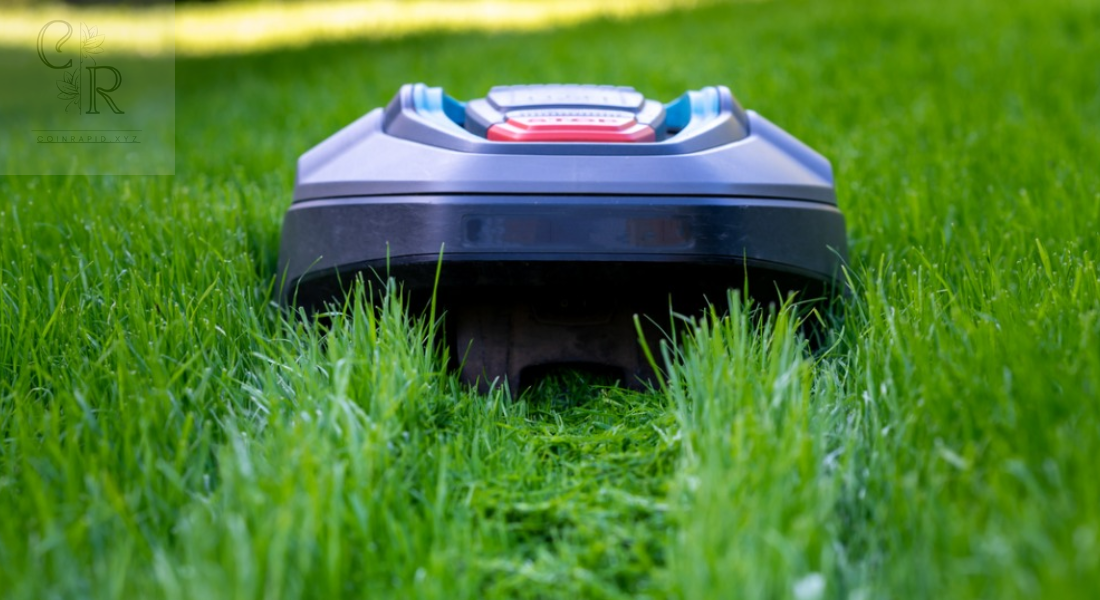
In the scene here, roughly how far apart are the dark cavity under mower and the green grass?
81 millimetres

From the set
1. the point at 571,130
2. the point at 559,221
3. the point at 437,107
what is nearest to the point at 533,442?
the point at 559,221

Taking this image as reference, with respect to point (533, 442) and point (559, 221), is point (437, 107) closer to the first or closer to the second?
point (559, 221)

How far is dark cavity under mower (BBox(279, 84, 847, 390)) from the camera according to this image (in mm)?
1603

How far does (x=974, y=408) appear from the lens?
1234 mm

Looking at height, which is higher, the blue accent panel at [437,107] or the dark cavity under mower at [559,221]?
the blue accent panel at [437,107]

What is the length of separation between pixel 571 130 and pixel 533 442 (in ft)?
1.74

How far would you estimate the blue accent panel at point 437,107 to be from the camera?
1845mm

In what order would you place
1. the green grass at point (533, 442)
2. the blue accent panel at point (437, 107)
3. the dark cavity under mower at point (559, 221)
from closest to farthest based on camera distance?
the green grass at point (533, 442) → the dark cavity under mower at point (559, 221) → the blue accent panel at point (437, 107)

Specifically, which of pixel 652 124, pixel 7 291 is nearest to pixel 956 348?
pixel 652 124

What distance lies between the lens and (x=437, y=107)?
1.92m

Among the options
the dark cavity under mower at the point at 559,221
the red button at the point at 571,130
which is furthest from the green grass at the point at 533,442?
the red button at the point at 571,130

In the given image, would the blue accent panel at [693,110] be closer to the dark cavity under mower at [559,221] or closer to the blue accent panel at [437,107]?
the dark cavity under mower at [559,221]

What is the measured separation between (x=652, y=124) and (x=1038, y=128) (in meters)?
1.96

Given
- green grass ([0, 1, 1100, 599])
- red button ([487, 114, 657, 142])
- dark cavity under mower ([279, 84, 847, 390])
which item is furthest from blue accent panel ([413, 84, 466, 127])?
green grass ([0, 1, 1100, 599])
